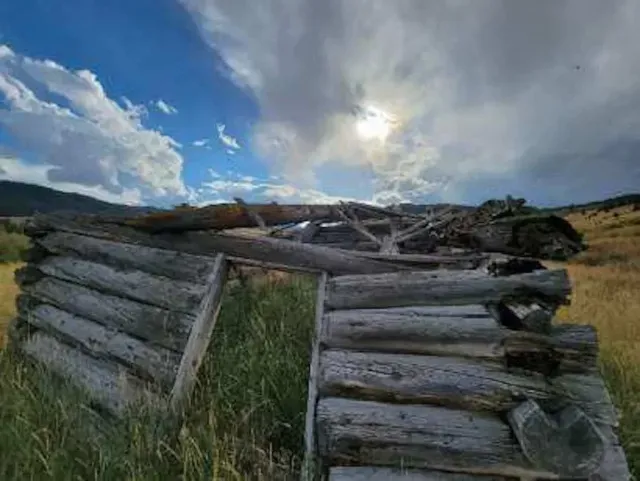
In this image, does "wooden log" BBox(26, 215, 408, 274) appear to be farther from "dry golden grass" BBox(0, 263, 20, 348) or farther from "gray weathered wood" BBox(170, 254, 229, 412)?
"dry golden grass" BBox(0, 263, 20, 348)

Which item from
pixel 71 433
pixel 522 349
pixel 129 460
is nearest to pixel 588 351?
pixel 522 349

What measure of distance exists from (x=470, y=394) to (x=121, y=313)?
3521mm

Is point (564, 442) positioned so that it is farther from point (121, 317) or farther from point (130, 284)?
point (130, 284)

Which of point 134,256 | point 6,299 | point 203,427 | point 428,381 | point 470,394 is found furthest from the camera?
point 6,299

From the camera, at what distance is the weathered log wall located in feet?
15.5

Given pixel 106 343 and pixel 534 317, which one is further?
pixel 106 343

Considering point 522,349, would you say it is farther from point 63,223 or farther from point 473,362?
point 63,223

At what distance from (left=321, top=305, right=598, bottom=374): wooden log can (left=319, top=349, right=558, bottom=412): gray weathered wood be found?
7 cm

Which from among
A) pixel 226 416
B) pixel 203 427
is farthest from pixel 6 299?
pixel 203 427

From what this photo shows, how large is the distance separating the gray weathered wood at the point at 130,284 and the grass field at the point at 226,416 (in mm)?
571

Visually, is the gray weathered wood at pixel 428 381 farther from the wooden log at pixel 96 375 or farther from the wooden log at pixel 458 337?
the wooden log at pixel 96 375

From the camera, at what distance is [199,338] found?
466 cm

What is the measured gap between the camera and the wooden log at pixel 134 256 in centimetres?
522

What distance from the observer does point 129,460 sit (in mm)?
3545
